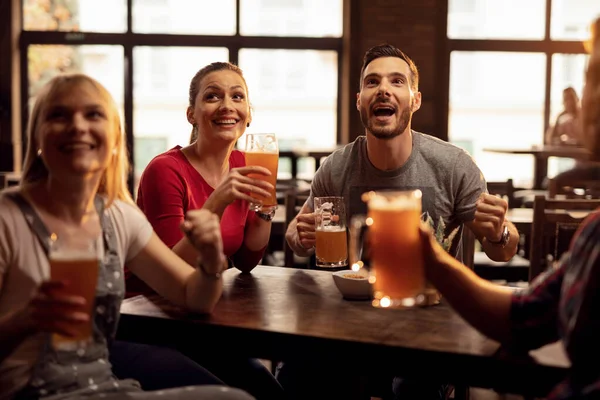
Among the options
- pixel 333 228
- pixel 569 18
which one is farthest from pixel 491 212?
pixel 569 18

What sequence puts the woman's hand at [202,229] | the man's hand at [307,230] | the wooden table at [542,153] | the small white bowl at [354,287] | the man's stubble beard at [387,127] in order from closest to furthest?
1. the woman's hand at [202,229]
2. the small white bowl at [354,287]
3. the man's hand at [307,230]
4. the man's stubble beard at [387,127]
5. the wooden table at [542,153]

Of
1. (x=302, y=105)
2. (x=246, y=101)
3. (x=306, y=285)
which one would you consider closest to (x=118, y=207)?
(x=306, y=285)

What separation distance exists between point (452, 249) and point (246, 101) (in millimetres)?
879

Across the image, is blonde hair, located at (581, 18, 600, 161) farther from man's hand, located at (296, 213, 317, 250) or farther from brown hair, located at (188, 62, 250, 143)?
brown hair, located at (188, 62, 250, 143)

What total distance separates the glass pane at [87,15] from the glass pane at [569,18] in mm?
4075

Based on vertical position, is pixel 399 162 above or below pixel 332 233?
above

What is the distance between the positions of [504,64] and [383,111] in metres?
5.06

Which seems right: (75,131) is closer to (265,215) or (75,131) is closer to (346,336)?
(346,336)

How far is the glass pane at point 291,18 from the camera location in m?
7.20

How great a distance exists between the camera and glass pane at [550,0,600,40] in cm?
724

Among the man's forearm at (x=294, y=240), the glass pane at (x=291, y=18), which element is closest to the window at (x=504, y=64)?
the glass pane at (x=291, y=18)

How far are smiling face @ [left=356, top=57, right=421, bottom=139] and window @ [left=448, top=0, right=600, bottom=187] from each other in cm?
471

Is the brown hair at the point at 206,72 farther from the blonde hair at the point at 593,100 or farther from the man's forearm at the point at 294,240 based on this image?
the blonde hair at the point at 593,100

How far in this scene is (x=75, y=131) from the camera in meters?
1.61
